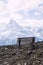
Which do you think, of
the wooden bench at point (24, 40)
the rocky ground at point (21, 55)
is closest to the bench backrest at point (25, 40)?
the wooden bench at point (24, 40)

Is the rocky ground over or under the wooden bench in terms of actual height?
under

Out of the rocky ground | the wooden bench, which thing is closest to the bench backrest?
the wooden bench

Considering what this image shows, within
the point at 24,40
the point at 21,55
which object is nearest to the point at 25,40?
the point at 24,40

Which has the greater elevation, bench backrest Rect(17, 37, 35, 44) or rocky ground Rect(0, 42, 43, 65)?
bench backrest Rect(17, 37, 35, 44)

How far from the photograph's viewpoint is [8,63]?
11.7 meters

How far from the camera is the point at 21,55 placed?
480 inches

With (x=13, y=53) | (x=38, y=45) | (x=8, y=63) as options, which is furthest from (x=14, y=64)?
(x=38, y=45)

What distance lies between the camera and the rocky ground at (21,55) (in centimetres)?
1141

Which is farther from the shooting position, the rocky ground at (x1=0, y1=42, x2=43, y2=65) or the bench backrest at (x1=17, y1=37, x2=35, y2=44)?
the bench backrest at (x1=17, y1=37, x2=35, y2=44)

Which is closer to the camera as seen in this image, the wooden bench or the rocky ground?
the rocky ground

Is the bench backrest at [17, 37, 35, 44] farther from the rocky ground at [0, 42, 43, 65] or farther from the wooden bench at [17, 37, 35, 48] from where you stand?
the rocky ground at [0, 42, 43, 65]

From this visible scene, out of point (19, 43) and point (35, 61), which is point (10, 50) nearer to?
point (19, 43)

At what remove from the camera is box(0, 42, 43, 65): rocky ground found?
11414 millimetres

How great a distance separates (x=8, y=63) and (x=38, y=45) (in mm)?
2131
